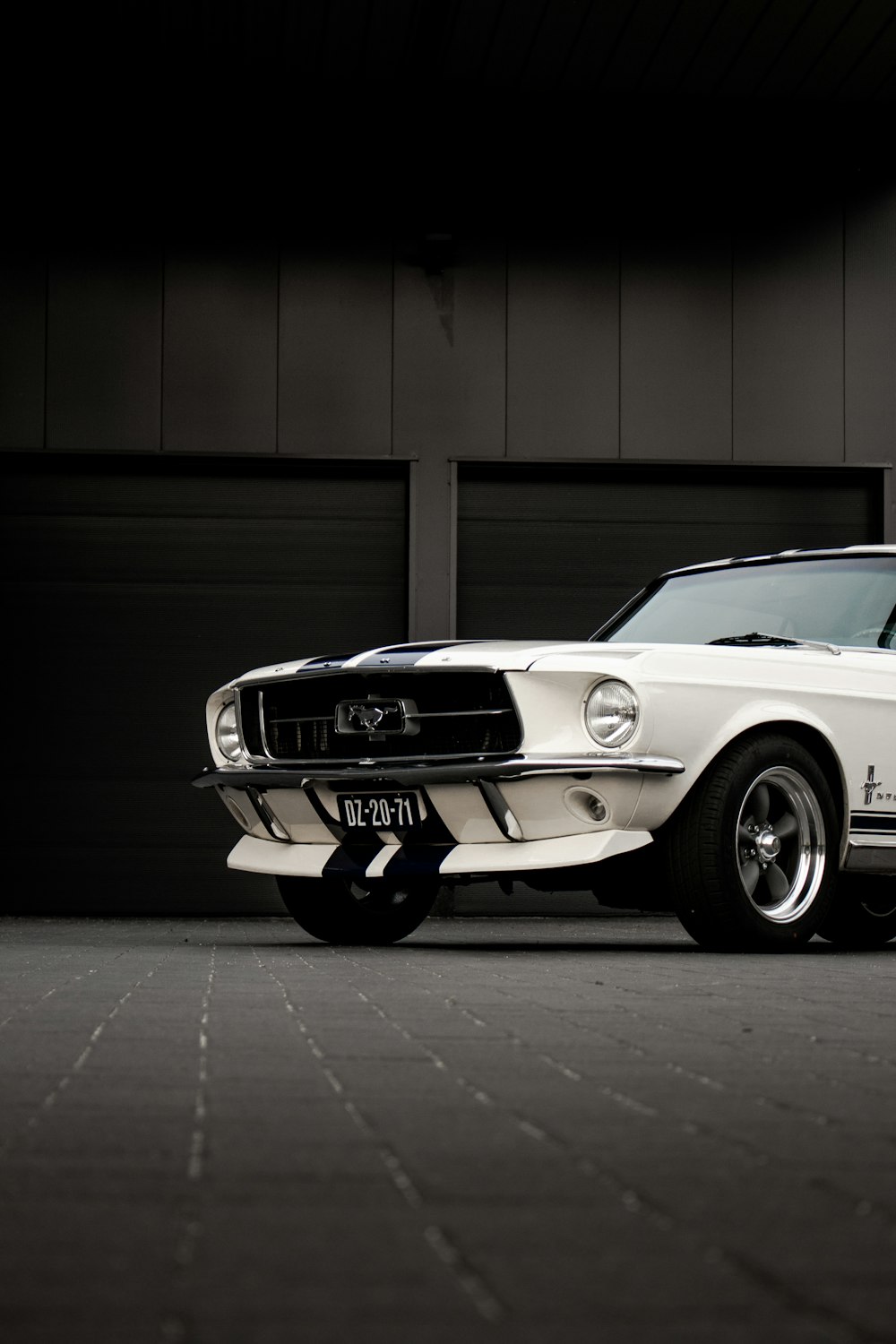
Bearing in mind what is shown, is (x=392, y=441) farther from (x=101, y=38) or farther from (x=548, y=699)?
(x=548, y=699)

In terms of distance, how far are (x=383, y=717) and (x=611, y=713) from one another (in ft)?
3.00

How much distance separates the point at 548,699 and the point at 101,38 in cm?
664

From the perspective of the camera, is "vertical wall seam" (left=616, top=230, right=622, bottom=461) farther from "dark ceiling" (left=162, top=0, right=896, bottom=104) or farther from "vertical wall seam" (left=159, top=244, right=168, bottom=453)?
"vertical wall seam" (left=159, top=244, right=168, bottom=453)

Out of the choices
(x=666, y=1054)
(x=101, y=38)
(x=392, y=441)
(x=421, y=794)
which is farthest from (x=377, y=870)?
(x=101, y=38)

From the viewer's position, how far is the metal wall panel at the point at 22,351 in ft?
39.6

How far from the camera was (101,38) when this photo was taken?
1134cm

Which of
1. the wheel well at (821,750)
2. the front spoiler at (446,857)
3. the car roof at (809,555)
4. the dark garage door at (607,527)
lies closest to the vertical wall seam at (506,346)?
the dark garage door at (607,527)

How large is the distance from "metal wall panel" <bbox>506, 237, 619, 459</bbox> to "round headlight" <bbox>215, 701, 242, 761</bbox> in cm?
500

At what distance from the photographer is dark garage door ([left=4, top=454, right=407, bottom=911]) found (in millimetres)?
12039

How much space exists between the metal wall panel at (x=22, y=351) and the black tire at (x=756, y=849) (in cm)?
680

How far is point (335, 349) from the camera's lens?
1229 centimetres

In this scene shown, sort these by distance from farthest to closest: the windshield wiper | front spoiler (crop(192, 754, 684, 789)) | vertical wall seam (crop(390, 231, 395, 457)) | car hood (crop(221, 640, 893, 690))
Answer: vertical wall seam (crop(390, 231, 395, 457))
the windshield wiper
car hood (crop(221, 640, 893, 690))
front spoiler (crop(192, 754, 684, 789))

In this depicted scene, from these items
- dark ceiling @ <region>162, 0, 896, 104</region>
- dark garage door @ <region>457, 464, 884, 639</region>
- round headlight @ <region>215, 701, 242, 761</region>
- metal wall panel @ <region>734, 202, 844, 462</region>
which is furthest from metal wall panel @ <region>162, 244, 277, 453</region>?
round headlight @ <region>215, 701, 242, 761</region>

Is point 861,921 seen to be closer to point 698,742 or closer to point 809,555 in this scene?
point 809,555
